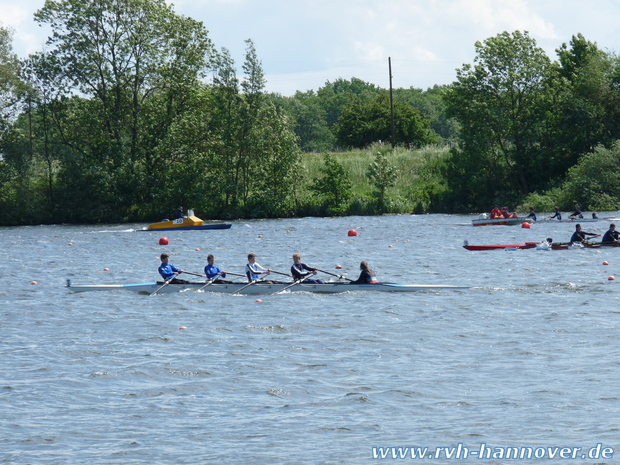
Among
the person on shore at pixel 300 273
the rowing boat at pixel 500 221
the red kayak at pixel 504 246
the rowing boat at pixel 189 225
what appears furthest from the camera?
the rowing boat at pixel 189 225

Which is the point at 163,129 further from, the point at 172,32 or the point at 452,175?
the point at 452,175

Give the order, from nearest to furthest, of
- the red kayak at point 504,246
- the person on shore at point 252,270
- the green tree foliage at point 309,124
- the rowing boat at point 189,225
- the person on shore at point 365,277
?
the person on shore at point 365,277, the person on shore at point 252,270, the red kayak at point 504,246, the rowing boat at point 189,225, the green tree foliage at point 309,124

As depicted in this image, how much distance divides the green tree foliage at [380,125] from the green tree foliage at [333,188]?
28.2 meters

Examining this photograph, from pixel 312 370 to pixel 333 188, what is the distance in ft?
175

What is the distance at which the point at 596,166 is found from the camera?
63.8 meters

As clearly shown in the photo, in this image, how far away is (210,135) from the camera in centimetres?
6906

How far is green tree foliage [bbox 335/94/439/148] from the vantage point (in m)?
97.0

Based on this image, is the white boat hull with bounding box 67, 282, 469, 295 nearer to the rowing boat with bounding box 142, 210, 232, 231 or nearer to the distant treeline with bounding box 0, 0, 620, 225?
the rowing boat with bounding box 142, 210, 232, 231

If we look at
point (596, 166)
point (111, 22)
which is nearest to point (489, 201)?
point (596, 166)

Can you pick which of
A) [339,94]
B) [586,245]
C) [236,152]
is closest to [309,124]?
[339,94]

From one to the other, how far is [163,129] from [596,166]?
33.5 meters

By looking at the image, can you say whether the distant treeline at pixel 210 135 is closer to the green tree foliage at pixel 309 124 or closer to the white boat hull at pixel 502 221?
the white boat hull at pixel 502 221

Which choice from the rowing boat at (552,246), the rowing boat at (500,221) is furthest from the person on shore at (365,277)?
the rowing boat at (500,221)

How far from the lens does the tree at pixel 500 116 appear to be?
225 feet
